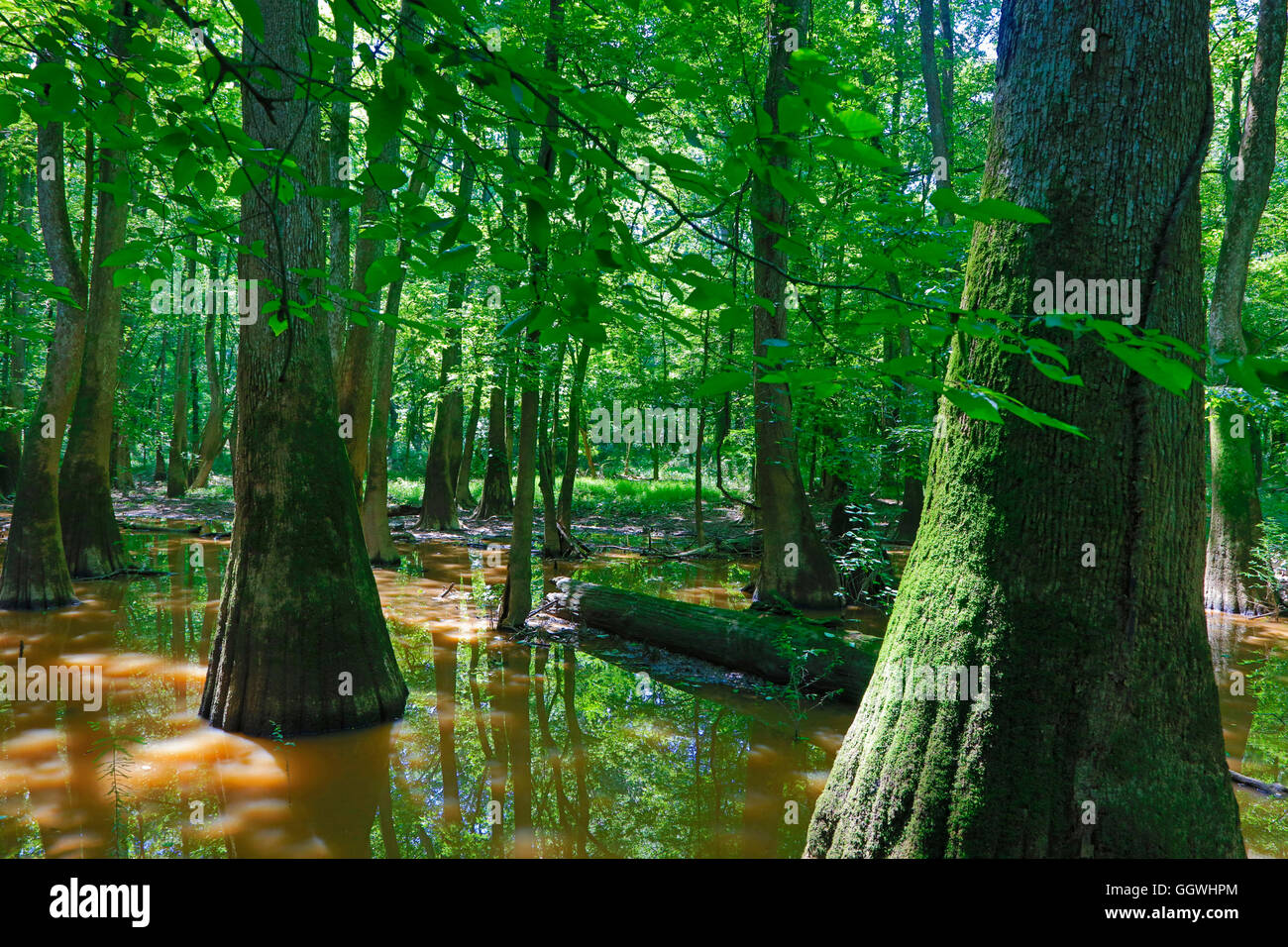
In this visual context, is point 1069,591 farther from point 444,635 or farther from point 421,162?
point 444,635

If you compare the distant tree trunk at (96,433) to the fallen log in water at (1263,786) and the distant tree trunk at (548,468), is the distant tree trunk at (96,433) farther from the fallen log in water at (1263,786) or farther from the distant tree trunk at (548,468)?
the fallen log in water at (1263,786)

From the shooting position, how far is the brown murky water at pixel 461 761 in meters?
4.38

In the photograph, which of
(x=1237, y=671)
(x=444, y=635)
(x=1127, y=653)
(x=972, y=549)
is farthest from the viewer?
(x=444, y=635)

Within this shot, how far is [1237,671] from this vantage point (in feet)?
26.1

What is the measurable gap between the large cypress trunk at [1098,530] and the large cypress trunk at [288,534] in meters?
4.71

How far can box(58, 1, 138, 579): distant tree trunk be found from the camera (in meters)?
10.0

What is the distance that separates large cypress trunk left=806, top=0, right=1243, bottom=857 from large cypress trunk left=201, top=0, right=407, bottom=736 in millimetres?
4713

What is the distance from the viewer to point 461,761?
5.51 meters

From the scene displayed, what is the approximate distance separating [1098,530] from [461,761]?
4.65m

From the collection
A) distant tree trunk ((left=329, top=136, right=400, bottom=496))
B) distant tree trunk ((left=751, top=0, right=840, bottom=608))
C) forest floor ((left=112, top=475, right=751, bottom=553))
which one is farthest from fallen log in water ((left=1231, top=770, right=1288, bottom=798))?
forest floor ((left=112, top=475, right=751, bottom=553))

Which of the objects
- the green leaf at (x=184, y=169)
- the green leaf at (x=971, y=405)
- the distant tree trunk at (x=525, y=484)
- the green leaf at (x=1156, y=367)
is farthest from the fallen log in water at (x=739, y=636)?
the green leaf at (x=184, y=169)

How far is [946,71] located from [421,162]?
19.0 m

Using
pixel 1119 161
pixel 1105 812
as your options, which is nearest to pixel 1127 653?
pixel 1105 812
